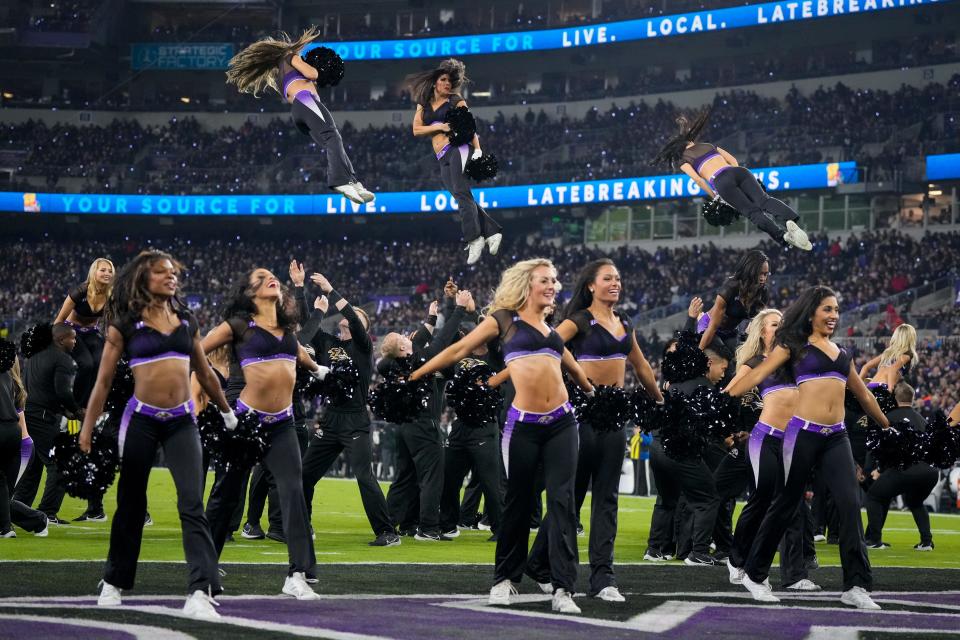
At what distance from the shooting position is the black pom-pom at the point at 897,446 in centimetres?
832

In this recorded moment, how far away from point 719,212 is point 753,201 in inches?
18.6

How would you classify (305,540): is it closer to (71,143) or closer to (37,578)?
(37,578)

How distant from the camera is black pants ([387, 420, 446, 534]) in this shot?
1158 centimetres

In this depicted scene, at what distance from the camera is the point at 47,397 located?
11.0 metres

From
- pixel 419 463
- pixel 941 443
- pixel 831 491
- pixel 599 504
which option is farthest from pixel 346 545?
pixel 941 443

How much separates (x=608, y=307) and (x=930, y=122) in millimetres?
27642

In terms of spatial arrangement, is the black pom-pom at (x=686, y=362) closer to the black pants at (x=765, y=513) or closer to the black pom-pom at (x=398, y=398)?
the black pants at (x=765, y=513)

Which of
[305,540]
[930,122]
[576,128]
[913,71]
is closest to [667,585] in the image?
[305,540]

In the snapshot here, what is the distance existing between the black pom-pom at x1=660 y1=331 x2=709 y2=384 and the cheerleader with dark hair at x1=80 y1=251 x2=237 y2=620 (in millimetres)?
4210

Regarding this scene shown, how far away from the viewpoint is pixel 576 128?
40875 mm

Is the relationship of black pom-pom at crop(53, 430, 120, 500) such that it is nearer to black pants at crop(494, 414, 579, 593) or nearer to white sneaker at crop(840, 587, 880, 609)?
black pants at crop(494, 414, 579, 593)

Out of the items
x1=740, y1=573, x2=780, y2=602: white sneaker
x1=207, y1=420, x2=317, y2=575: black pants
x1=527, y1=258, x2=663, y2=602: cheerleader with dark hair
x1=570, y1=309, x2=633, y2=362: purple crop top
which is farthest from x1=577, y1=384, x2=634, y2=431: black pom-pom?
x1=207, y1=420, x2=317, y2=575: black pants

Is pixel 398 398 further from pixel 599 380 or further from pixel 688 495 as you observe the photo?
pixel 688 495

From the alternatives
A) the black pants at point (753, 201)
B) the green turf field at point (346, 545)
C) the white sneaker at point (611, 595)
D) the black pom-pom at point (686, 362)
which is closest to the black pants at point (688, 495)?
the green turf field at point (346, 545)
